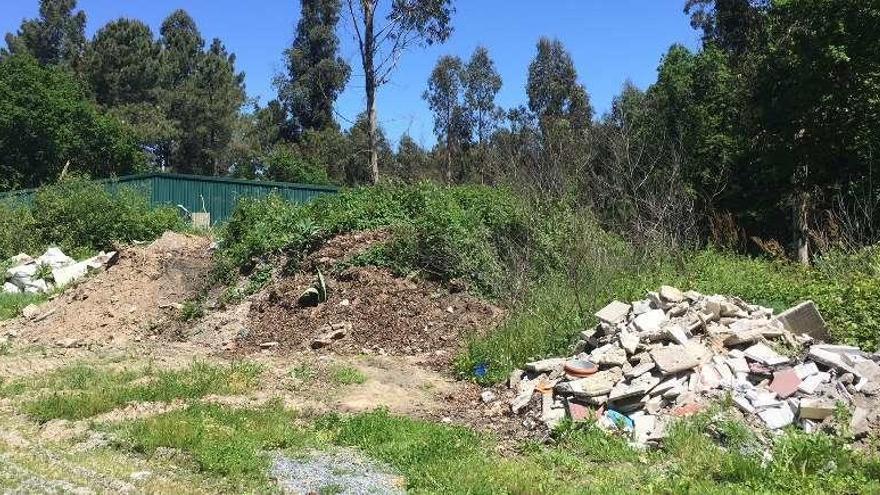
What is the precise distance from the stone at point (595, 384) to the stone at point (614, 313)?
3.30 feet

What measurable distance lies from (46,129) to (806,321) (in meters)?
39.2

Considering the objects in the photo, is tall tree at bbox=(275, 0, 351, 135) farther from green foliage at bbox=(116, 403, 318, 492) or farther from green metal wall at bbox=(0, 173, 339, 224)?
green foliage at bbox=(116, 403, 318, 492)

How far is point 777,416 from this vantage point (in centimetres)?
620

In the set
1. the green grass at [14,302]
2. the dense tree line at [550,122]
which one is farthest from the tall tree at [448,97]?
the green grass at [14,302]

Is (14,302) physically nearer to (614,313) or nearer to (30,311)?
(30,311)

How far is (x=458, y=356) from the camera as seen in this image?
937 centimetres

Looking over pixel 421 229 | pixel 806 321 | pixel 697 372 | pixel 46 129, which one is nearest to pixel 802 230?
pixel 421 229

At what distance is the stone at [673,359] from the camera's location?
6879 millimetres

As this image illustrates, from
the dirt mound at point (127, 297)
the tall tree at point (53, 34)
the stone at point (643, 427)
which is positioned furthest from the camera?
the tall tree at point (53, 34)

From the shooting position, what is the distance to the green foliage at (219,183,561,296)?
38.8 feet

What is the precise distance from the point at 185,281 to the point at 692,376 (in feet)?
31.3

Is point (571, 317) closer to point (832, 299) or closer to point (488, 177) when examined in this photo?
point (832, 299)

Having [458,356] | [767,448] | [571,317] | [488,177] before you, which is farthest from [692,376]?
[488,177]

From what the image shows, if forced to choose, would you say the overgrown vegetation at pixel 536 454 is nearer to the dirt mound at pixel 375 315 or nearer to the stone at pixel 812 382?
the stone at pixel 812 382
